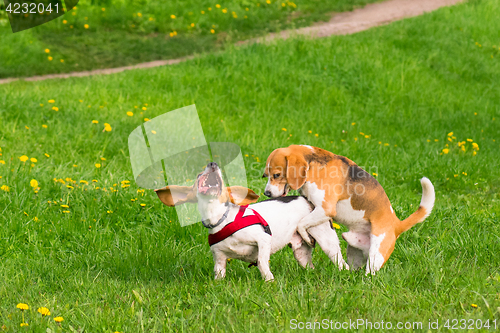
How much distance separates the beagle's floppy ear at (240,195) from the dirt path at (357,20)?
7847 mm

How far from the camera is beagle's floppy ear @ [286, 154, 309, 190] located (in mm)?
2736

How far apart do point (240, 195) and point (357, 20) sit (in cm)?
1182

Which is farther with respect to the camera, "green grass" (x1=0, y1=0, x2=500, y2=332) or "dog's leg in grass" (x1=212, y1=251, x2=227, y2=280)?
"dog's leg in grass" (x1=212, y1=251, x2=227, y2=280)

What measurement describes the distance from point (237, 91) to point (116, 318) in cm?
609

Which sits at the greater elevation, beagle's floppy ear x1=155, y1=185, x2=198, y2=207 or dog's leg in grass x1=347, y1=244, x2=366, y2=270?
beagle's floppy ear x1=155, y1=185, x2=198, y2=207

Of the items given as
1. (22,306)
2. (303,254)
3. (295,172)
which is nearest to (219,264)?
(303,254)

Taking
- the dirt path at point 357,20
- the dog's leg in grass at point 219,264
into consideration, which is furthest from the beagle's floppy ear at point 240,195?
the dirt path at point 357,20

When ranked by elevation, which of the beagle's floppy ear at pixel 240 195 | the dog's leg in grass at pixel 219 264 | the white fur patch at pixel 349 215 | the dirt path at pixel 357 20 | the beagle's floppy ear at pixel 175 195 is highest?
the beagle's floppy ear at pixel 175 195

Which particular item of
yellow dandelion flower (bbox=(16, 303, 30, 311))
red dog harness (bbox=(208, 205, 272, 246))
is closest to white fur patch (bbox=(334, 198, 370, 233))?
red dog harness (bbox=(208, 205, 272, 246))

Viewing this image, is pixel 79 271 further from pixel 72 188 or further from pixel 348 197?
pixel 348 197

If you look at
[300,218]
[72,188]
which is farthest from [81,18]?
[300,218]

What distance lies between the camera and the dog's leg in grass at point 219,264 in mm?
2910

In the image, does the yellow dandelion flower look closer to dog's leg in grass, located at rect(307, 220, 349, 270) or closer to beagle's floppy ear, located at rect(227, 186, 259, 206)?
beagle's floppy ear, located at rect(227, 186, 259, 206)

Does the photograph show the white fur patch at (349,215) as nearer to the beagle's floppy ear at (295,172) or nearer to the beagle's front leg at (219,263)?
the beagle's floppy ear at (295,172)
